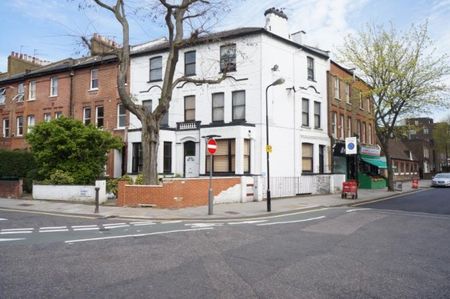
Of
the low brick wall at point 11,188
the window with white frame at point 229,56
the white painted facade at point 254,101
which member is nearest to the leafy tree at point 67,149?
the low brick wall at point 11,188

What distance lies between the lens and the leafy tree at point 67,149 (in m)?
19.7

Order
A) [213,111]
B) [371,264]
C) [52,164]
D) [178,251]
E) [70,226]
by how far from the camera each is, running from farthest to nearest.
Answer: [213,111] → [52,164] → [70,226] → [178,251] → [371,264]

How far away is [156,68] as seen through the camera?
83.0ft

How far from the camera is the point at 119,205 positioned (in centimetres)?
1695

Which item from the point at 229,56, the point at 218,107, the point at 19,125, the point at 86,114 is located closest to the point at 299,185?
the point at 218,107

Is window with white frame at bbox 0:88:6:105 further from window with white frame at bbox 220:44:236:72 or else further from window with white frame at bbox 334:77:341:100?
window with white frame at bbox 334:77:341:100

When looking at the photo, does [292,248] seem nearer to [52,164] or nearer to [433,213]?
[433,213]

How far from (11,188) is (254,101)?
15.9 m

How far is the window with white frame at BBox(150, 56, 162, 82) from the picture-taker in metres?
25.1

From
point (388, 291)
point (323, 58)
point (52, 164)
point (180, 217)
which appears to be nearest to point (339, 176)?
point (323, 58)

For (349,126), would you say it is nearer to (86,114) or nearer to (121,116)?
(121,116)

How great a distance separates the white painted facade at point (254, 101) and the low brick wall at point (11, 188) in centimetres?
669

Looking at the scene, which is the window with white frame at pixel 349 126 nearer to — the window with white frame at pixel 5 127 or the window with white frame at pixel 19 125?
the window with white frame at pixel 19 125

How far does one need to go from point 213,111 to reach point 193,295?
18533mm
